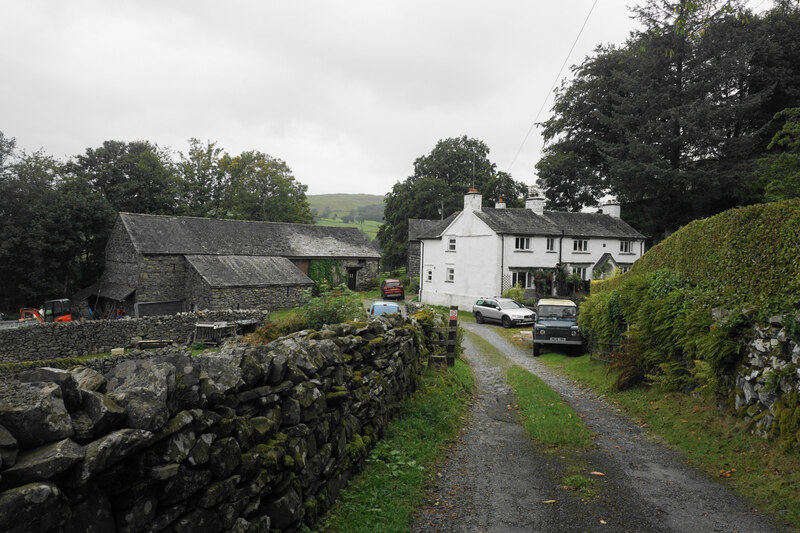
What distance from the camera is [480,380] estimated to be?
14.5m

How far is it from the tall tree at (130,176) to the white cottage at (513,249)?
1226 inches

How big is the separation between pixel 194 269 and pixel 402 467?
100 ft

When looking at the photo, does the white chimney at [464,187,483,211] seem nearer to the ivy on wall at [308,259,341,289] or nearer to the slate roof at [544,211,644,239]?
the slate roof at [544,211,644,239]

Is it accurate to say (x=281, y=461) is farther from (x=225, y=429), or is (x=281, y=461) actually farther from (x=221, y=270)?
(x=221, y=270)

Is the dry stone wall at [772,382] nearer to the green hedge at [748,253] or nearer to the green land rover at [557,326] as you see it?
the green hedge at [748,253]

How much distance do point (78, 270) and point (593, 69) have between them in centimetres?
5405

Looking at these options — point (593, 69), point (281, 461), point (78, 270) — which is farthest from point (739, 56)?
point (78, 270)

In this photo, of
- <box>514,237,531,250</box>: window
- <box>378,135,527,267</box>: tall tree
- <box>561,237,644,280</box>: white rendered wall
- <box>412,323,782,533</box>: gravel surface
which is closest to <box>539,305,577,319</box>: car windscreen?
<box>412,323,782,533</box>: gravel surface

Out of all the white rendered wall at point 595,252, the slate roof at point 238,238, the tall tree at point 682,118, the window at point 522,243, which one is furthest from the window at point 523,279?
the slate roof at point 238,238

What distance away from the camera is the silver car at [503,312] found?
26781 mm

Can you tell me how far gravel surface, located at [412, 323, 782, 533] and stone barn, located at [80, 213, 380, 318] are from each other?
25915 mm

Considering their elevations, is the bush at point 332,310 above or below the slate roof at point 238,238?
below

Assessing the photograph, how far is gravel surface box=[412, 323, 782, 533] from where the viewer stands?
18.9 ft

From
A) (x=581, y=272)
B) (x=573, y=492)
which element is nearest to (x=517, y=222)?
(x=581, y=272)
